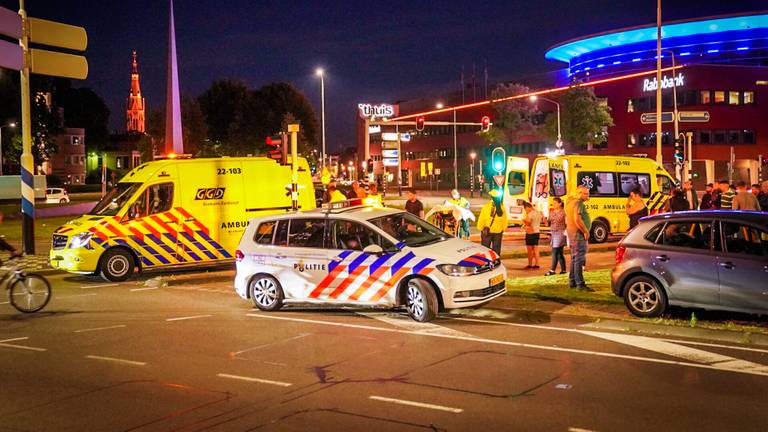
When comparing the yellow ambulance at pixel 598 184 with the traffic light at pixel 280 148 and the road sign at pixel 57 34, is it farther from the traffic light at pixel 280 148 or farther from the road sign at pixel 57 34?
the road sign at pixel 57 34

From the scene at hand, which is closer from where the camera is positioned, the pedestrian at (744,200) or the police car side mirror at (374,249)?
the police car side mirror at (374,249)

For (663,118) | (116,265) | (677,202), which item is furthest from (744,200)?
(116,265)

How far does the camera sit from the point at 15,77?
6016 centimetres

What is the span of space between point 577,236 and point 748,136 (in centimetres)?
5857

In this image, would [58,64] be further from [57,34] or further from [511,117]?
[511,117]

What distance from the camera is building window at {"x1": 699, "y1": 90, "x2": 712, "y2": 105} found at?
218 ft

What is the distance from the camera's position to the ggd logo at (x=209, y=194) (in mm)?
18297

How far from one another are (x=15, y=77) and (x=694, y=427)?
206ft

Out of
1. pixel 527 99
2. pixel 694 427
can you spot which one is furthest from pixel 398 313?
pixel 527 99

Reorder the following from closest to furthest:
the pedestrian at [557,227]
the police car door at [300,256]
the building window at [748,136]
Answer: the police car door at [300,256] < the pedestrian at [557,227] < the building window at [748,136]

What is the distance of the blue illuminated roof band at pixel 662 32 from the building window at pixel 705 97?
15.3m

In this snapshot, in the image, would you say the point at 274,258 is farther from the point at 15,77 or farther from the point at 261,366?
the point at 15,77

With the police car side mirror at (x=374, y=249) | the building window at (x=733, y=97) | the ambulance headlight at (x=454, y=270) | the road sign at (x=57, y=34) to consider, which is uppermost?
the building window at (x=733, y=97)

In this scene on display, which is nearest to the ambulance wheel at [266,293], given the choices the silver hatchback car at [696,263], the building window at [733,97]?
the silver hatchback car at [696,263]
